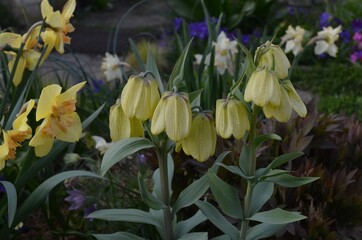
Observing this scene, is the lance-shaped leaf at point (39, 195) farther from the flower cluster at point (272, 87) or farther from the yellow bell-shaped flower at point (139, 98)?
the flower cluster at point (272, 87)

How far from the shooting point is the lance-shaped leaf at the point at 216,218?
160cm

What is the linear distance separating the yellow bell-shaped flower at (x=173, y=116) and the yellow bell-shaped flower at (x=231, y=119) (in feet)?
0.22

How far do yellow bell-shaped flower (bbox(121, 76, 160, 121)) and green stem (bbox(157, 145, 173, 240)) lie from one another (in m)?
0.17

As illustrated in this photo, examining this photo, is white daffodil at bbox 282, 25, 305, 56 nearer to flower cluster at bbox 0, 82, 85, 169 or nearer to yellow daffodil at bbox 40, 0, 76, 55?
yellow daffodil at bbox 40, 0, 76, 55

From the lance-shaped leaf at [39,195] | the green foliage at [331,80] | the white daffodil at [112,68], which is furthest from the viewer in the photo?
the green foliage at [331,80]

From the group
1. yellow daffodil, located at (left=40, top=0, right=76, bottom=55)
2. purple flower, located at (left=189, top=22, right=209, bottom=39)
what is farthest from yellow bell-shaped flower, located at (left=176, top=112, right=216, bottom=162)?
purple flower, located at (left=189, top=22, right=209, bottom=39)

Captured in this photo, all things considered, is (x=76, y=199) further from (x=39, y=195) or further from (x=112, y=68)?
(x=112, y=68)

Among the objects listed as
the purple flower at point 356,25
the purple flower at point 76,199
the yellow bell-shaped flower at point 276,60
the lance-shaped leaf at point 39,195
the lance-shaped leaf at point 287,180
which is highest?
the yellow bell-shaped flower at point 276,60

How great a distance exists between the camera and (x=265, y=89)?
132 cm

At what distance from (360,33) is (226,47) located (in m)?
2.23

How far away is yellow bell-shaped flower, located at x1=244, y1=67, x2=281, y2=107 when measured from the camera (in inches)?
51.7

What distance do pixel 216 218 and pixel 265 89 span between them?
1.37 feet

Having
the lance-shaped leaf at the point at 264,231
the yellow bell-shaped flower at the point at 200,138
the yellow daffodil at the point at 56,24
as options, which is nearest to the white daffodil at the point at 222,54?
the yellow daffodil at the point at 56,24

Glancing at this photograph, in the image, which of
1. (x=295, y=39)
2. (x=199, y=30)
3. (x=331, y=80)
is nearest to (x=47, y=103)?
(x=295, y=39)
